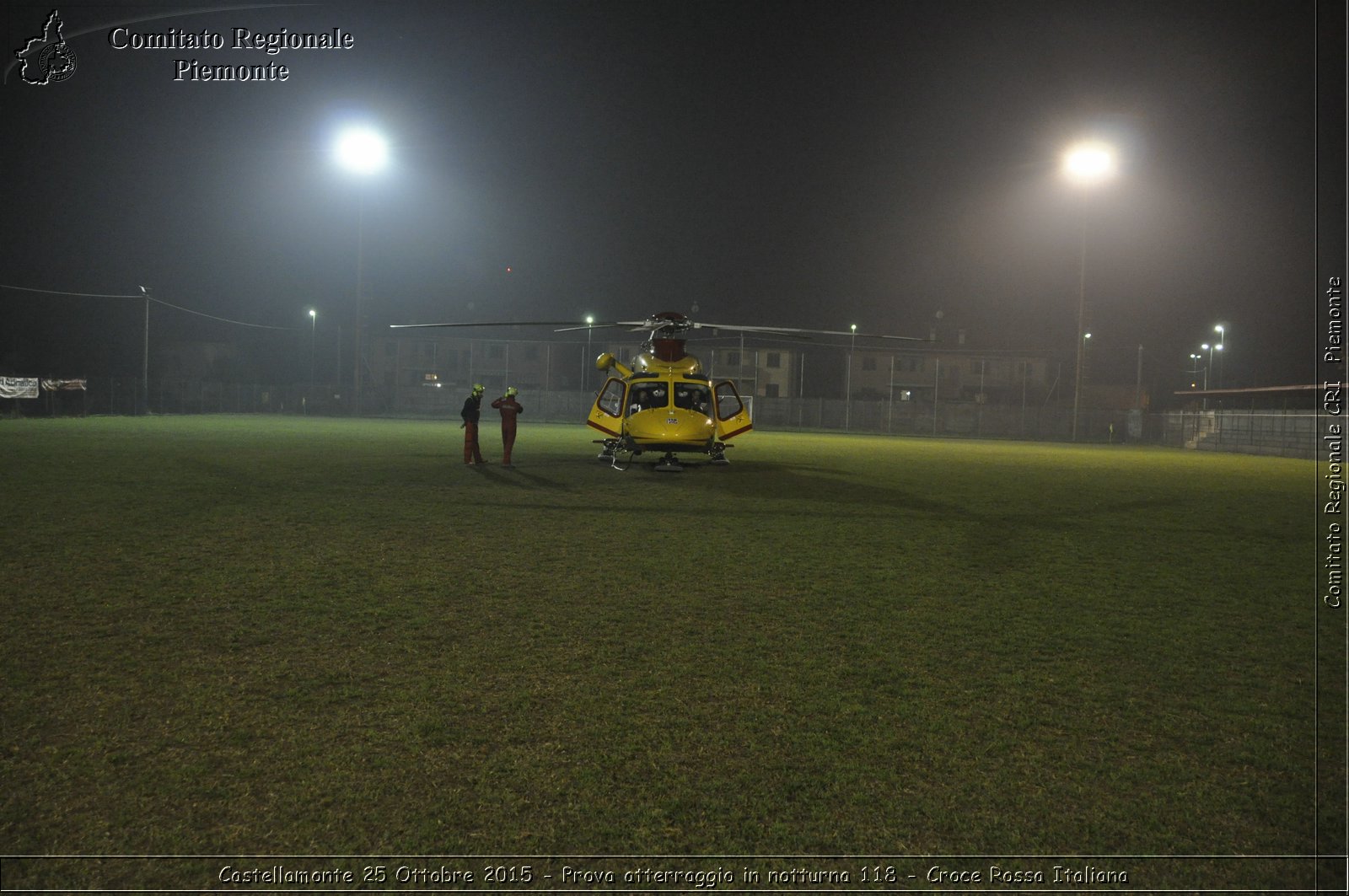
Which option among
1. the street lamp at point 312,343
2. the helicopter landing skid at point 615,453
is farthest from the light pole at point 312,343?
the helicopter landing skid at point 615,453

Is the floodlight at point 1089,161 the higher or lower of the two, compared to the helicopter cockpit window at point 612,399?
higher

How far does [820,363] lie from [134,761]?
235ft

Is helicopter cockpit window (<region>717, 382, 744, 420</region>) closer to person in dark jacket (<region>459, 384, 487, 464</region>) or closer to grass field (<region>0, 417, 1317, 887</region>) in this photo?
person in dark jacket (<region>459, 384, 487, 464</region>)

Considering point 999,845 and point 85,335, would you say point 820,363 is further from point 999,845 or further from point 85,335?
point 999,845

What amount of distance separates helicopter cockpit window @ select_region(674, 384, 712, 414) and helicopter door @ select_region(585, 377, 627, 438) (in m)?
1.17

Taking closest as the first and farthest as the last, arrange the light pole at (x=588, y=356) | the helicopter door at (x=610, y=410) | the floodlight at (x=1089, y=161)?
1. the helicopter door at (x=610, y=410)
2. the floodlight at (x=1089, y=161)
3. the light pole at (x=588, y=356)

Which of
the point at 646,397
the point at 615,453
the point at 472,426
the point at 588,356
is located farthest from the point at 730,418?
the point at 588,356

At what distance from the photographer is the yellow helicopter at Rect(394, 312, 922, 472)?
17516 millimetres

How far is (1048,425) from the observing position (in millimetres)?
50969

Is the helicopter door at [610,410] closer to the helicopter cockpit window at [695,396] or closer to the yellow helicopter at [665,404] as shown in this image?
the yellow helicopter at [665,404]

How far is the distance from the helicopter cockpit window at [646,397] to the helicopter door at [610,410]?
224mm

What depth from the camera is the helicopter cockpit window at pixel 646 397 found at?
18.2m

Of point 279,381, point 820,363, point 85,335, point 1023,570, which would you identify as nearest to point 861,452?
point 1023,570

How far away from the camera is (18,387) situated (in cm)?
3916
